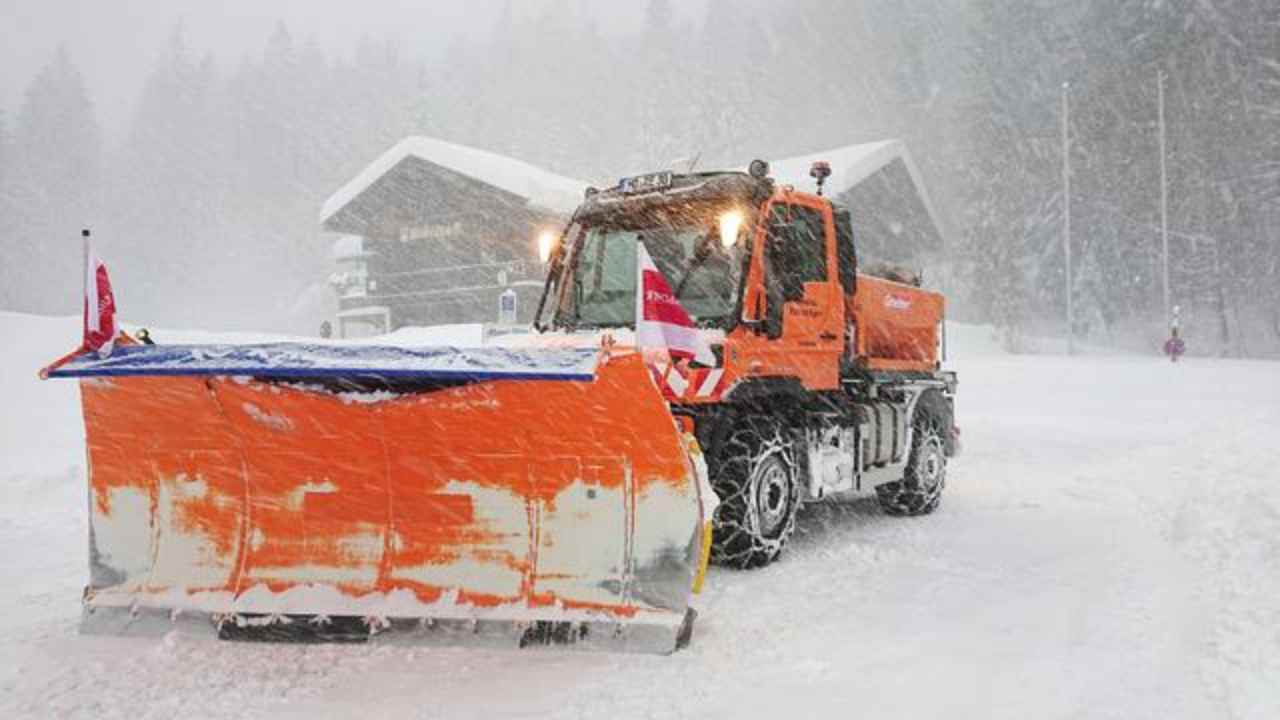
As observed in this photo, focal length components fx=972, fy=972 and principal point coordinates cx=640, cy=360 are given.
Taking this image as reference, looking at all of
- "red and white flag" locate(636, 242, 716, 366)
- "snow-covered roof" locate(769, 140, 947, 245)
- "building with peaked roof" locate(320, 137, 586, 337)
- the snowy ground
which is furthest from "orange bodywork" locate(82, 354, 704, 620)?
"building with peaked roof" locate(320, 137, 586, 337)

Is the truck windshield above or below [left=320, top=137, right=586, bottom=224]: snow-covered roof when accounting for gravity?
below

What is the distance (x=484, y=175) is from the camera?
28.0 metres

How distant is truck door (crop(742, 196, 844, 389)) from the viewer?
21.4 ft

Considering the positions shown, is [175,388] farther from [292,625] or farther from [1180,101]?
[1180,101]

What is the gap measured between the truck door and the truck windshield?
0.29m

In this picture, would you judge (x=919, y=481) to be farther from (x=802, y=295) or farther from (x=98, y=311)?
(x=98, y=311)

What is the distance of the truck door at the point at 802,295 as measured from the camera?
6520mm

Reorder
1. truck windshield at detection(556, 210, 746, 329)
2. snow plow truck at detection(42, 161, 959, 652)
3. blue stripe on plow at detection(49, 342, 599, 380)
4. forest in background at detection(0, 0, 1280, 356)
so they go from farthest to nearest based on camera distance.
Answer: forest in background at detection(0, 0, 1280, 356)
truck windshield at detection(556, 210, 746, 329)
snow plow truck at detection(42, 161, 959, 652)
blue stripe on plow at detection(49, 342, 599, 380)

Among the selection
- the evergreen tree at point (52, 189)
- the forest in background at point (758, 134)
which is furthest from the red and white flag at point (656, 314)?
the evergreen tree at point (52, 189)

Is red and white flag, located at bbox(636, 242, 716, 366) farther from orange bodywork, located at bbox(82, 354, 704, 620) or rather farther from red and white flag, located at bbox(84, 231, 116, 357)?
red and white flag, located at bbox(84, 231, 116, 357)

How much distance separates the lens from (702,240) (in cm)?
654

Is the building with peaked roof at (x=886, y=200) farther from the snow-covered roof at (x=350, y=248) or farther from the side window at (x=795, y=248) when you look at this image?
the side window at (x=795, y=248)

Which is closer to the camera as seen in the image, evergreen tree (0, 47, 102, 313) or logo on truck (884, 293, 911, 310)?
logo on truck (884, 293, 911, 310)

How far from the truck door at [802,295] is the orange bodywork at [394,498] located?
214cm
